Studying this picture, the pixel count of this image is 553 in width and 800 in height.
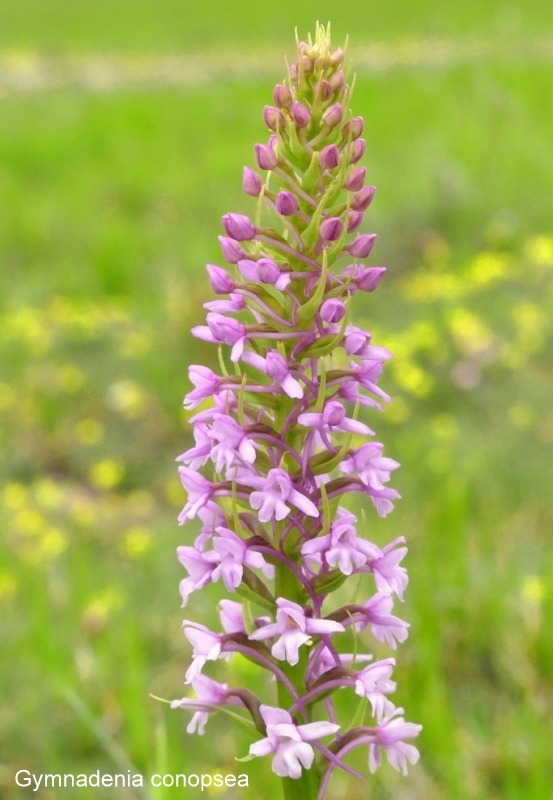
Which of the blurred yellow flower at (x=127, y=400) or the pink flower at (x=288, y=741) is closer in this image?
the pink flower at (x=288, y=741)

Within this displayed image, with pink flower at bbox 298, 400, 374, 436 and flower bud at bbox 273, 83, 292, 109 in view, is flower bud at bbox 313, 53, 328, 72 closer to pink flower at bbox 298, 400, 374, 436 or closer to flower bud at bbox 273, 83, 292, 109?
flower bud at bbox 273, 83, 292, 109

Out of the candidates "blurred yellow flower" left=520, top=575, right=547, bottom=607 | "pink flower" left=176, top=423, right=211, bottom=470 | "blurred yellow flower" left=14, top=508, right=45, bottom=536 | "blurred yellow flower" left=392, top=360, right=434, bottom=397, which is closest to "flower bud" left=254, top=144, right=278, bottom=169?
"pink flower" left=176, top=423, right=211, bottom=470

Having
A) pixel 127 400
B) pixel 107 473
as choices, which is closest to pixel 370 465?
pixel 107 473

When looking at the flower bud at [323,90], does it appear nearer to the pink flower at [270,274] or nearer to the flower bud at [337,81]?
the flower bud at [337,81]

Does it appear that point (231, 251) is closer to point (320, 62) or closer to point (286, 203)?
point (286, 203)

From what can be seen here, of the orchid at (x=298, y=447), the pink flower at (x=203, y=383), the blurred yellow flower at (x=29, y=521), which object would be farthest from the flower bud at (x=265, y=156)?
the blurred yellow flower at (x=29, y=521)

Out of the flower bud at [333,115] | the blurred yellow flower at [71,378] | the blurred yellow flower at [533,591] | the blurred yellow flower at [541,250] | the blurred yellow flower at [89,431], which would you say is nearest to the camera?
the flower bud at [333,115]

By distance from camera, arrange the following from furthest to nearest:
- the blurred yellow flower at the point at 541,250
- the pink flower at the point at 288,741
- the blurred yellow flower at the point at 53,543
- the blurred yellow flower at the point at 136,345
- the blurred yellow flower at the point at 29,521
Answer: the blurred yellow flower at the point at 541,250
the blurred yellow flower at the point at 136,345
the blurred yellow flower at the point at 29,521
the blurred yellow flower at the point at 53,543
the pink flower at the point at 288,741
